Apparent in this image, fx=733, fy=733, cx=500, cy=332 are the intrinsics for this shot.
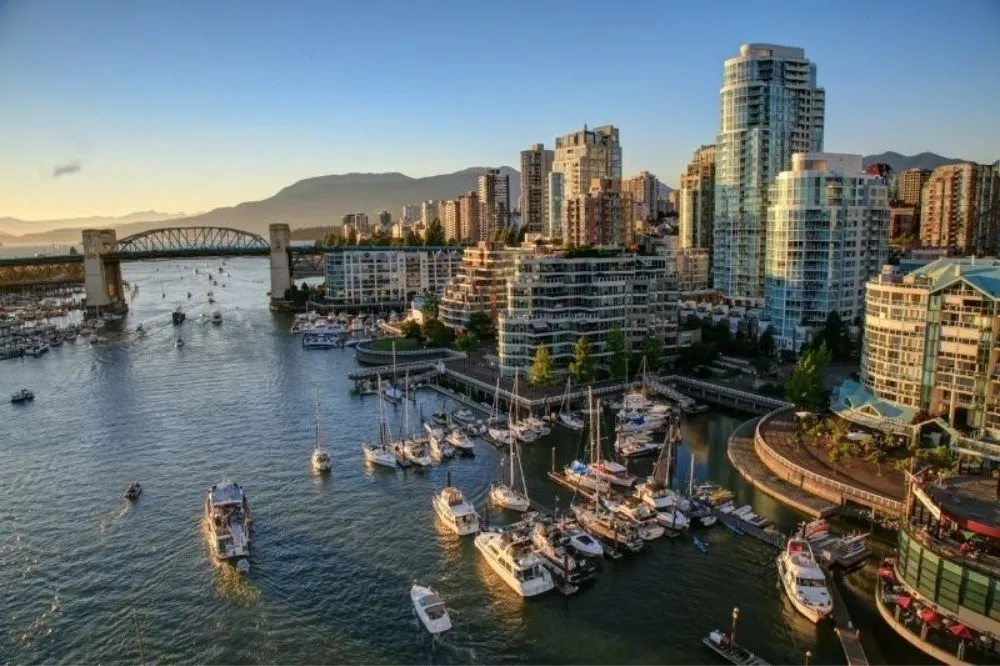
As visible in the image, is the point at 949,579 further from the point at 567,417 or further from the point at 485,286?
the point at 485,286

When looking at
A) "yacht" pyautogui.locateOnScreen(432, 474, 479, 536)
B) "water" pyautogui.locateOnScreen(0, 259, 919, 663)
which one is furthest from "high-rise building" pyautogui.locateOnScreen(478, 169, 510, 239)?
"yacht" pyautogui.locateOnScreen(432, 474, 479, 536)

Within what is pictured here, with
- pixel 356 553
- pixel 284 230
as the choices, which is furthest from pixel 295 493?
pixel 284 230

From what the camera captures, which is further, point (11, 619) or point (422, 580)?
point (422, 580)

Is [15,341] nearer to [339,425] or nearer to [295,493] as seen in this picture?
[339,425]

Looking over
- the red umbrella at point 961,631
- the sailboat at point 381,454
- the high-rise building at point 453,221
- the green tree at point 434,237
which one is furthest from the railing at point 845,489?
the high-rise building at point 453,221

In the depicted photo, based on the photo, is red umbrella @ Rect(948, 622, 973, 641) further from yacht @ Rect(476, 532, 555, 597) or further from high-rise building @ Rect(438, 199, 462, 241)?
high-rise building @ Rect(438, 199, 462, 241)

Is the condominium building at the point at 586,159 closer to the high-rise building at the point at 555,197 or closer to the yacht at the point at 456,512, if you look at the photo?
the high-rise building at the point at 555,197
